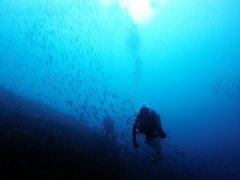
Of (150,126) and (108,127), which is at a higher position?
(108,127)

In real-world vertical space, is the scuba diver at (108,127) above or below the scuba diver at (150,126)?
above

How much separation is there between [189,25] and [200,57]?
122 ft

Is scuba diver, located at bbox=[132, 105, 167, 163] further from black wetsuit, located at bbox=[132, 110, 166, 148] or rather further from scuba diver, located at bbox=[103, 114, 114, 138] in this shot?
scuba diver, located at bbox=[103, 114, 114, 138]

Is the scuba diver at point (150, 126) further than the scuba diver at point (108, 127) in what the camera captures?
No

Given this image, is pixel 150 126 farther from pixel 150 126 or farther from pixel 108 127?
pixel 108 127

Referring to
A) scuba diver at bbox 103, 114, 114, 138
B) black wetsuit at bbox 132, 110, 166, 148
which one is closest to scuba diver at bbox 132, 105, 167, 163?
black wetsuit at bbox 132, 110, 166, 148

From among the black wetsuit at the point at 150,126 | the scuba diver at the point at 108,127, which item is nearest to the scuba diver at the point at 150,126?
the black wetsuit at the point at 150,126

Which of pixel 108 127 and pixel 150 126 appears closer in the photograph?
pixel 150 126

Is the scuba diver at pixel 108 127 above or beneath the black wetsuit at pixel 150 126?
above

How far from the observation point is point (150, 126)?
33.1 feet

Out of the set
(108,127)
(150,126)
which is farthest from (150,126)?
(108,127)

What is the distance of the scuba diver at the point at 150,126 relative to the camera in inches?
398

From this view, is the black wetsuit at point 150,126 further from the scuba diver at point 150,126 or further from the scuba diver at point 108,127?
the scuba diver at point 108,127

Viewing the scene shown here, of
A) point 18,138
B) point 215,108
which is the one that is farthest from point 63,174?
point 215,108
